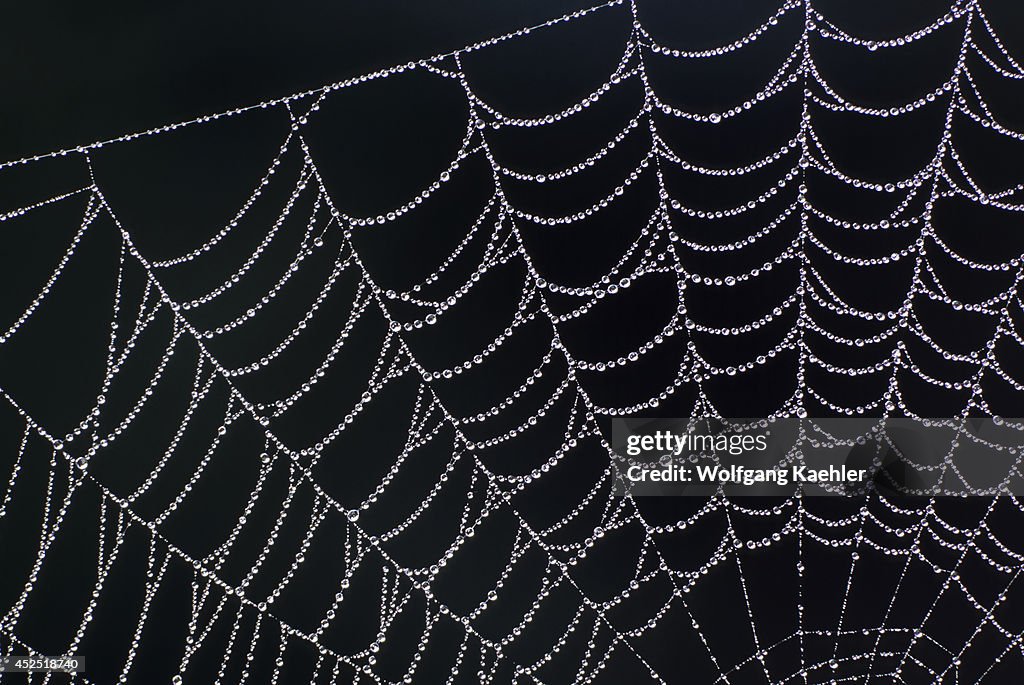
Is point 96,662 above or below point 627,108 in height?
below

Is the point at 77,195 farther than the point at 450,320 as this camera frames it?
No

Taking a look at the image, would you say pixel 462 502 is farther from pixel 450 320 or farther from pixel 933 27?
pixel 933 27

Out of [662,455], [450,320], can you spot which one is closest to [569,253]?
[450,320]

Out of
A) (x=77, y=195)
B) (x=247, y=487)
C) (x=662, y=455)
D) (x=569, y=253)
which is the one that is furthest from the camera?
(x=662, y=455)

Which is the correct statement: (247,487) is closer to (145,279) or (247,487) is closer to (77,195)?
(145,279)

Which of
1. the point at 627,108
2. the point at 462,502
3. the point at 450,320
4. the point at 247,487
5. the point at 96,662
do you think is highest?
the point at 627,108

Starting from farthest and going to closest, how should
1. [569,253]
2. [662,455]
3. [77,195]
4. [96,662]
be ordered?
1. [662,455]
2. [569,253]
3. [96,662]
4. [77,195]

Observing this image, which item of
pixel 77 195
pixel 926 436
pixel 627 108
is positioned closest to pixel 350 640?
pixel 77 195
